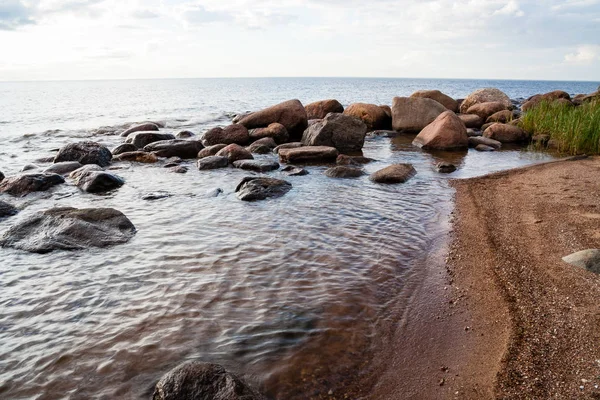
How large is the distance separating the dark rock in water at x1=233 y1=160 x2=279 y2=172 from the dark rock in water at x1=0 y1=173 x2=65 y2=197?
5.05 m

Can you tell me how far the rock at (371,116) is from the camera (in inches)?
870

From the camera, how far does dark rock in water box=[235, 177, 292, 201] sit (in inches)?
392

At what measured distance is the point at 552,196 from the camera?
9.60 meters

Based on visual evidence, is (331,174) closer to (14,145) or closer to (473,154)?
(473,154)

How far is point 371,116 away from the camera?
2209cm

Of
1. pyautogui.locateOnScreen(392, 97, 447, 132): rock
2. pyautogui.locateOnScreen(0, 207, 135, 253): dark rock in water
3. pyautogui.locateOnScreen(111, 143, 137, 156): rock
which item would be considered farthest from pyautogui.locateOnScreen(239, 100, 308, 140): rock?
pyautogui.locateOnScreen(0, 207, 135, 253): dark rock in water

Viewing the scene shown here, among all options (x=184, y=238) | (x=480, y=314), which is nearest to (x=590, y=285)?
(x=480, y=314)

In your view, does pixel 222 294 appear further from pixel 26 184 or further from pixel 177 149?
pixel 177 149

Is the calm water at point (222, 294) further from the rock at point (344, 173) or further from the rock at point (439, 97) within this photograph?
the rock at point (439, 97)

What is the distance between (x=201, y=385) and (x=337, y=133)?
13.7 m

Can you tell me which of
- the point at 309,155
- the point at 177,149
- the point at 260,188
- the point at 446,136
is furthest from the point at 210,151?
the point at 446,136

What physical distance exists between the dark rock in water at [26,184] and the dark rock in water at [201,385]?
8.68 m

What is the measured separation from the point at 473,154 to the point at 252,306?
13292mm

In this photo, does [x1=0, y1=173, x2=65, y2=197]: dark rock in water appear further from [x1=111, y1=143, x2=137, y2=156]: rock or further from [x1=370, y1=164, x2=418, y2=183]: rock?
[x1=370, y1=164, x2=418, y2=183]: rock
